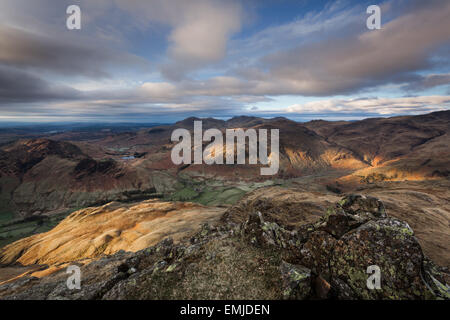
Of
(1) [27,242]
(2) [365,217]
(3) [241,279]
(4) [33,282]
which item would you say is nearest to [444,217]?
(2) [365,217]

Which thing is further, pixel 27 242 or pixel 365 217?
pixel 27 242

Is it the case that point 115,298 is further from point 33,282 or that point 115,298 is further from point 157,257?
point 33,282
